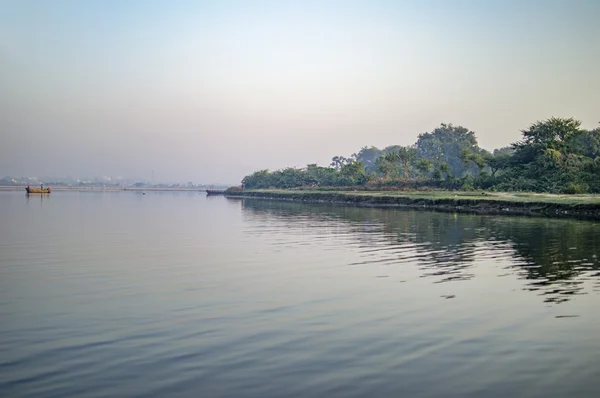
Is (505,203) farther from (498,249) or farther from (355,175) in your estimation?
(355,175)

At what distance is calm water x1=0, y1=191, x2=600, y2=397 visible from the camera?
24.5 ft

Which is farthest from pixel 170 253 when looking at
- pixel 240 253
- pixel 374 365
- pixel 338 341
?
pixel 374 365

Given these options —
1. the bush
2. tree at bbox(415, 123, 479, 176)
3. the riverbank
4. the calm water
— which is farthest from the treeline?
the calm water

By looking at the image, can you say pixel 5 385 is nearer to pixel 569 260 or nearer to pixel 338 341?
pixel 338 341

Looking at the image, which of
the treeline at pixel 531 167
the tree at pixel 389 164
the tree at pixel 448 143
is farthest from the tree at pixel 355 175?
the tree at pixel 448 143

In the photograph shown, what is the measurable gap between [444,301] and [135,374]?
7.54 m

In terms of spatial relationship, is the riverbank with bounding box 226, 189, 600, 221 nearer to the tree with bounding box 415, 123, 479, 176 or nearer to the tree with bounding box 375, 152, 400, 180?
the tree with bounding box 375, 152, 400, 180

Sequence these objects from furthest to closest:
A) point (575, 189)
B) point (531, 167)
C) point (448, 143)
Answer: point (448, 143) < point (531, 167) < point (575, 189)

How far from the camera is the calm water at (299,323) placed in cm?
748

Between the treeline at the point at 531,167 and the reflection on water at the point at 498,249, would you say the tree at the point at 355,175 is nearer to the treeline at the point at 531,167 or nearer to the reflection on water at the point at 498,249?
the treeline at the point at 531,167

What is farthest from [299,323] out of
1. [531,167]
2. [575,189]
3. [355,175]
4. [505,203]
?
[355,175]

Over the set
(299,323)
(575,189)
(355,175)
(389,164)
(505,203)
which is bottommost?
(299,323)

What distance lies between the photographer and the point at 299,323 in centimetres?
1068

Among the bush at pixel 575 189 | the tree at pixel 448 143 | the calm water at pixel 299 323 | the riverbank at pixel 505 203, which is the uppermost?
the tree at pixel 448 143
